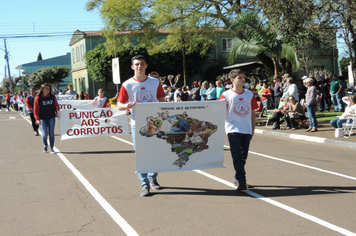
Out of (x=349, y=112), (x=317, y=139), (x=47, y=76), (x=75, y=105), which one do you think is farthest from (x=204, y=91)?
(x=47, y=76)

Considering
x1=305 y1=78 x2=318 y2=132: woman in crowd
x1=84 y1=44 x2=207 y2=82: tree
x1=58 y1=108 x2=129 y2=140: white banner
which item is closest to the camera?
x1=58 y1=108 x2=129 y2=140: white banner

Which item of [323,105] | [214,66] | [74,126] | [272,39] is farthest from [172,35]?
[214,66]

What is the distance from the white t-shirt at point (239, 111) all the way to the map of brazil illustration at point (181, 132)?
27cm

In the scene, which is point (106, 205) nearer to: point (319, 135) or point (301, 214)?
point (301, 214)

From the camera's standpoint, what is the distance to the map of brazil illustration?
19.0 ft

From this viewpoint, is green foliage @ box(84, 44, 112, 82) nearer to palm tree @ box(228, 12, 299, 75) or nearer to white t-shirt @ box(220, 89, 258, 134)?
palm tree @ box(228, 12, 299, 75)

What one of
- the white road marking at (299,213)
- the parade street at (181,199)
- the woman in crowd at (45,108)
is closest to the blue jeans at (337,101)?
the parade street at (181,199)

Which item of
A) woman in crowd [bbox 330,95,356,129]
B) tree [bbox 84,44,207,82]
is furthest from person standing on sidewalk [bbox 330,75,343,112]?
tree [bbox 84,44,207,82]

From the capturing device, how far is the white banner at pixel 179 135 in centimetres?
575

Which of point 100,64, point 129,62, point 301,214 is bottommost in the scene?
point 301,214

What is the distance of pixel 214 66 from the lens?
141 feet

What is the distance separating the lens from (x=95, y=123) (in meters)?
11.1

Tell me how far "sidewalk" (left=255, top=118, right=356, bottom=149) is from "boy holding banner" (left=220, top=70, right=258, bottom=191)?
5574 millimetres

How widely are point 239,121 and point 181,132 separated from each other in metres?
0.88
